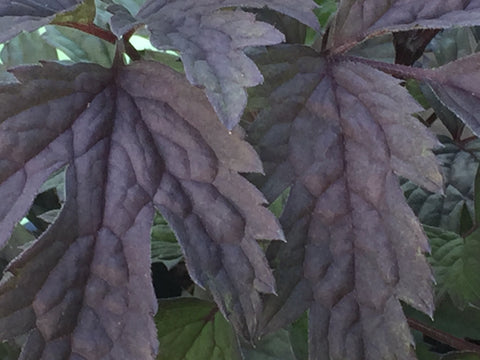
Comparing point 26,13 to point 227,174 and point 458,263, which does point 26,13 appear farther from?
point 458,263

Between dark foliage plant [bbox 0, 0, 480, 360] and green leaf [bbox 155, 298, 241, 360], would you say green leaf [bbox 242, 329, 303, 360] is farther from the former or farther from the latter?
dark foliage plant [bbox 0, 0, 480, 360]

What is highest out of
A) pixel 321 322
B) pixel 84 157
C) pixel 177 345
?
pixel 84 157

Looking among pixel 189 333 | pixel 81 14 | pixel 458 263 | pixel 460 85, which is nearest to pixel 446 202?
pixel 458 263

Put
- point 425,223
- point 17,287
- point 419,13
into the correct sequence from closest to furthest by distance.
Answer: point 17,287, point 419,13, point 425,223

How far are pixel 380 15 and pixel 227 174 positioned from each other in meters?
0.19

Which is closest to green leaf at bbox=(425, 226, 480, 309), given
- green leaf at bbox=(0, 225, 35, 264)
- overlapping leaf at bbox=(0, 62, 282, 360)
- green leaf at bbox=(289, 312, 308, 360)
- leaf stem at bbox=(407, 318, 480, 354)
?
leaf stem at bbox=(407, 318, 480, 354)

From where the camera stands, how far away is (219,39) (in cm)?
38

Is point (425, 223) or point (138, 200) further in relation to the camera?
point (425, 223)

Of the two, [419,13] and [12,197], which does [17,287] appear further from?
[419,13]

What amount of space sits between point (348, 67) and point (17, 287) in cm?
27

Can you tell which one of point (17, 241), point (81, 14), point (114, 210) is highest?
point (81, 14)

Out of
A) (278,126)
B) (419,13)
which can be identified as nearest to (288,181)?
(278,126)

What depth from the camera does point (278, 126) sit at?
0.43 metres

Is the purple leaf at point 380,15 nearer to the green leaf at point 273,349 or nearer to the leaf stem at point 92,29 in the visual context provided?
the leaf stem at point 92,29
